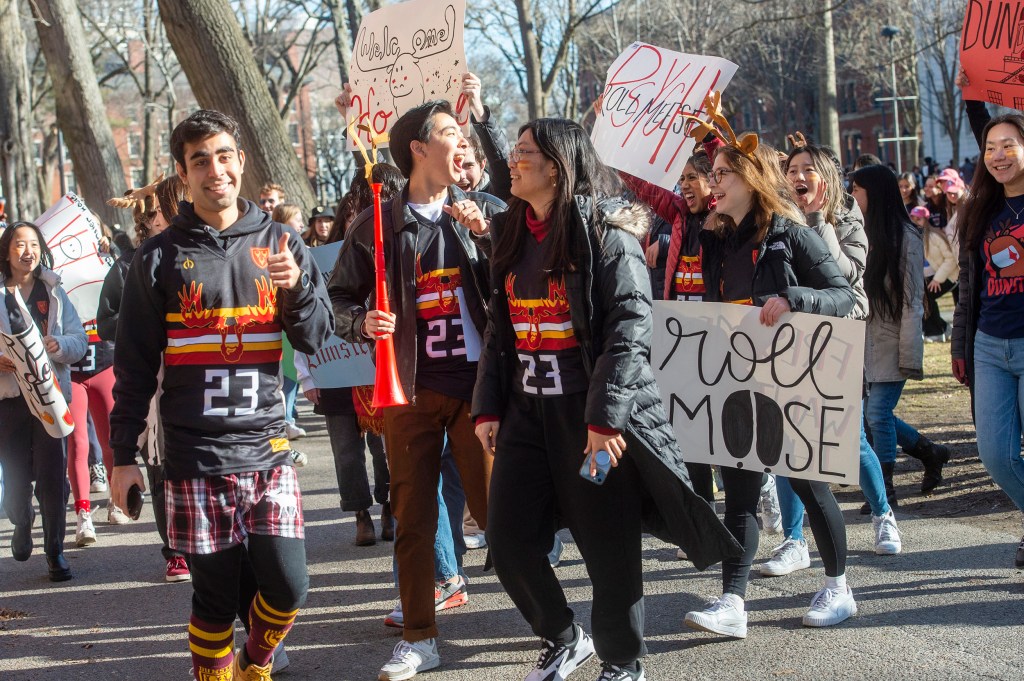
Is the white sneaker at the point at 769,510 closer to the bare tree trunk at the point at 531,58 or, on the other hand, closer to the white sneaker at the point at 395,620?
the white sneaker at the point at 395,620

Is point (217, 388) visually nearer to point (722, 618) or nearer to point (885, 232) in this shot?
point (722, 618)

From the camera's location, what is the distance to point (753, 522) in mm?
4621

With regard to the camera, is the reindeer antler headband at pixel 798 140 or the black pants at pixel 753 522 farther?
the reindeer antler headband at pixel 798 140

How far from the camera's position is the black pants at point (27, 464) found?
21.4 ft

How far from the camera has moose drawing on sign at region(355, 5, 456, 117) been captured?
20.6 feet

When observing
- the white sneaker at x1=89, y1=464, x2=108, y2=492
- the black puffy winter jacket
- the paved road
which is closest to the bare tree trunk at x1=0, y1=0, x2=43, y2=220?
the white sneaker at x1=89, y1=464, x2=108, y2=492

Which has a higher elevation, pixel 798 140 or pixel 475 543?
pixel 798 140

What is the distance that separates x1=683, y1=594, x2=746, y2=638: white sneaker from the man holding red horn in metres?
0.92

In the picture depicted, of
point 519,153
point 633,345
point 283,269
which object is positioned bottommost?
point 633,345

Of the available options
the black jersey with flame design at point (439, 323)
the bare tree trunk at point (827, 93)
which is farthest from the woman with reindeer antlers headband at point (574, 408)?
the bare tree trunk at point (827, 93)

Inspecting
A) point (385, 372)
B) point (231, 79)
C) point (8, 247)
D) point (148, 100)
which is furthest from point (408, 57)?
point (148, 100)

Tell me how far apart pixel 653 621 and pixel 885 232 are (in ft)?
8.85

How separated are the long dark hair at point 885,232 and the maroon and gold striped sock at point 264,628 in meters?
3.88

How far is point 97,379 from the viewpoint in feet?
24.7
